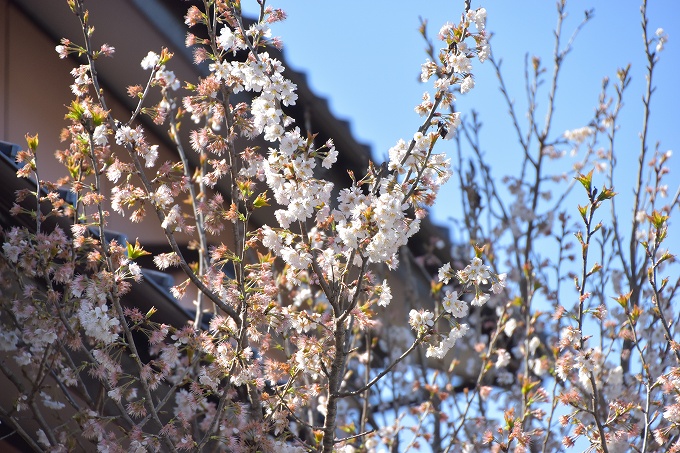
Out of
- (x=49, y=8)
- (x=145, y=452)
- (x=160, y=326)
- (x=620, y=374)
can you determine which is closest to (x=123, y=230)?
(x=49, y=8)

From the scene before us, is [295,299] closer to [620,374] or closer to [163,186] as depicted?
[620,374]

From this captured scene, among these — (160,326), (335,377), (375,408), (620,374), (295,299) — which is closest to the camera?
(335,377)

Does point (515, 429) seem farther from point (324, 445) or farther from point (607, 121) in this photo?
point (607, 121)

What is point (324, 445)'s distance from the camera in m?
3.30

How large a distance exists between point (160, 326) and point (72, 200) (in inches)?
31.5

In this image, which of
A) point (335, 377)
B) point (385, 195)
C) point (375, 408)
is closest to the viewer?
point (385, 195)

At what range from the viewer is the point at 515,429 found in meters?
3.77

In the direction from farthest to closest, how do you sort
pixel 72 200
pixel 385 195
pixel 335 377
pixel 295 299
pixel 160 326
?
pixel 295 299 → pixel 72 200 → pixel 160 326 → pixel 335 377 → pixel 385 195

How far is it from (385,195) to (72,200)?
65.0 inches

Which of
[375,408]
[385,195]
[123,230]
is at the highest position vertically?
[123,230]

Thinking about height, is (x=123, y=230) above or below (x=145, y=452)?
above

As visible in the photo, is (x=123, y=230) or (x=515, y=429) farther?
(x=123, y=230)

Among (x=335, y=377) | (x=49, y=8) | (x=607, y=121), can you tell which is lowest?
(x=335, y=377)

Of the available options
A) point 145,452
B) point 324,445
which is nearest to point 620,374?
point 324,445
